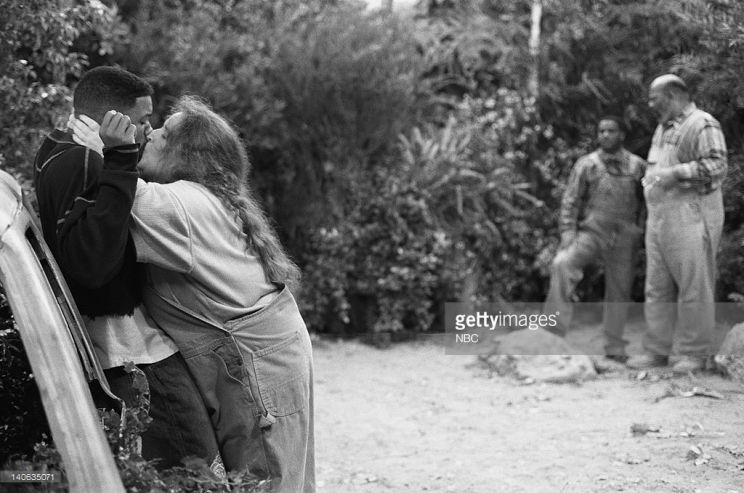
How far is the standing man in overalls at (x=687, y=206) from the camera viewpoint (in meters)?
6.93

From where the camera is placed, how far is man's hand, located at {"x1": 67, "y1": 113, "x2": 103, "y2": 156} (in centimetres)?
296

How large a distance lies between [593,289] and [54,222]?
805 cm

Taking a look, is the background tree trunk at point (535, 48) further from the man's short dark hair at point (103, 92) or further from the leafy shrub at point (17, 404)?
the leafy shrub at point (17, 404)

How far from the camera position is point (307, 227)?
9.19 m

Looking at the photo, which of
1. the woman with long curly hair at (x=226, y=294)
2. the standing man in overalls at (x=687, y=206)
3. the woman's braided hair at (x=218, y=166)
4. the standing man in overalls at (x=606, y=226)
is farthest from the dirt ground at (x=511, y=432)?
the woman's braided hair at (x=218, y=166)

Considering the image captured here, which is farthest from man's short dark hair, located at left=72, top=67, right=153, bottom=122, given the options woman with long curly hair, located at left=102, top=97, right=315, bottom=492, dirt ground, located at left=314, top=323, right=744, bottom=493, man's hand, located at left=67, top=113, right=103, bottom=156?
dirt ground, located at left=314, top=323, right=744, bottom=493

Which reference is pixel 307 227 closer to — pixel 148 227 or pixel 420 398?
pixel 420 398

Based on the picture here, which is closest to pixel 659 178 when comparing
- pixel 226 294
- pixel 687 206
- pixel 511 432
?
pixel 687 206

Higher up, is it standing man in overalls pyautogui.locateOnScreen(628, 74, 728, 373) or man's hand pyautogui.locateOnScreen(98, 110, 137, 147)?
man's hand pyautogui.locateOnScreen(98, 110, 137, 147)

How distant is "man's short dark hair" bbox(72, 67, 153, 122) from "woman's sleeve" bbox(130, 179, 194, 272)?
30 centimetres

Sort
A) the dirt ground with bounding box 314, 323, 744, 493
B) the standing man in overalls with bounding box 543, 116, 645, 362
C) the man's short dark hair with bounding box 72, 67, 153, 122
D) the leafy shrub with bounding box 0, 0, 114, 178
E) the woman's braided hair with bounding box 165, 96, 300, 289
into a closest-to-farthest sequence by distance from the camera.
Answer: the man's short dark hair with bounding box 72, 67, 153, 122, the woman's braided hair with bounding box 165, 96, 300, 289, the leafy shrub with bounding box 0, 0, 114, 178, the dirt ground with bounding box 314, 323, 744, 493, the standing man in overalls with bounding box 543, 116, 645, 362

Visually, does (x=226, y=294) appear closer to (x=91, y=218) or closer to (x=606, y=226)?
(x=91, y=218)

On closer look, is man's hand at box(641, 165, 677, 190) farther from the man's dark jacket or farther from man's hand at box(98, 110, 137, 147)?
man's hand at box(98, 110, 137, 147)

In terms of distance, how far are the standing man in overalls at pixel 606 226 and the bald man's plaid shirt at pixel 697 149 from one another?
78 centimetres
